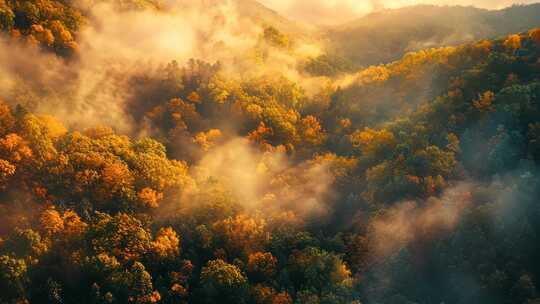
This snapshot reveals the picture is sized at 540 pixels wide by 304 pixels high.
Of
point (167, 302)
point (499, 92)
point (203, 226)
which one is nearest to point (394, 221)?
point (203, 226)

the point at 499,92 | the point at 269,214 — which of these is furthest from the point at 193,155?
the point at 499,92

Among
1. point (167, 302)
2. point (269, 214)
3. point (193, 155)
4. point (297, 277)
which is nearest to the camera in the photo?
point (167, 302)

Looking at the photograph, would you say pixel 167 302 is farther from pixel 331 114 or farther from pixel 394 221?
pixel 331 114

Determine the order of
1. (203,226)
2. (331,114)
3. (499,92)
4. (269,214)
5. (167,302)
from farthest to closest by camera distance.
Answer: (331,114) → (499,92) → (269,214) → (203,226) → (167,302)

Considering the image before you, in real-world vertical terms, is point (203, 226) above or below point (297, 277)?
above

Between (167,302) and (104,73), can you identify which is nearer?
(167,302)

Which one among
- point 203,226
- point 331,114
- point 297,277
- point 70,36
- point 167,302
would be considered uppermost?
point 331,114
